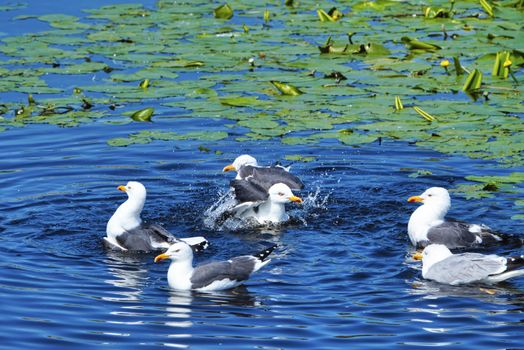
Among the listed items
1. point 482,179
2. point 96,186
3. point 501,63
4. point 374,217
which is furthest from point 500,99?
point 96,186

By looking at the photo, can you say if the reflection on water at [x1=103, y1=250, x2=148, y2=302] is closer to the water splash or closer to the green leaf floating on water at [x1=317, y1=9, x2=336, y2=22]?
the water splash

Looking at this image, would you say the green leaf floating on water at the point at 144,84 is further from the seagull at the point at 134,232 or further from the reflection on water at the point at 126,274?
the reflection on water at the point at 126,274

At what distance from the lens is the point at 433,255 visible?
12.2 meters

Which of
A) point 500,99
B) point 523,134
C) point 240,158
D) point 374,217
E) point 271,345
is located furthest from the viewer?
point 500,99

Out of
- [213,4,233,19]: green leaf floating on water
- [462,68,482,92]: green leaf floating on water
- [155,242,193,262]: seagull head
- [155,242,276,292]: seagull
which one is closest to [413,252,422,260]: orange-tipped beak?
[155,242,276,292]: seagull

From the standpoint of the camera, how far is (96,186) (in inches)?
596

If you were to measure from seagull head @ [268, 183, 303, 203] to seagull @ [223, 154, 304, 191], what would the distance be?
0.34 m

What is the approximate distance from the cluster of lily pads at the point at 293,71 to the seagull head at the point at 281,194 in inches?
86.4

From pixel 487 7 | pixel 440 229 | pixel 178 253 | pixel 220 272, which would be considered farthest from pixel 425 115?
pixel 178 253

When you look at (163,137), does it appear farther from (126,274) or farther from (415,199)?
(126,274)

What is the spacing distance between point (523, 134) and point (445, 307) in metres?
5.44

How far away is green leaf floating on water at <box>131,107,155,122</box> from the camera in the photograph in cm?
1708

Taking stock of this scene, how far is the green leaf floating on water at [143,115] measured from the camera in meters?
17.1

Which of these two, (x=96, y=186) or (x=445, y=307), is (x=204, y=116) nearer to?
(x=96, y=186)
